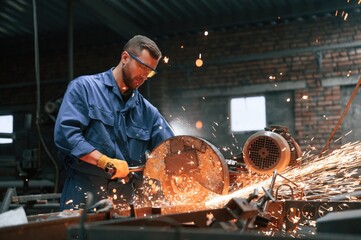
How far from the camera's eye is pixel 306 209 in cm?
207

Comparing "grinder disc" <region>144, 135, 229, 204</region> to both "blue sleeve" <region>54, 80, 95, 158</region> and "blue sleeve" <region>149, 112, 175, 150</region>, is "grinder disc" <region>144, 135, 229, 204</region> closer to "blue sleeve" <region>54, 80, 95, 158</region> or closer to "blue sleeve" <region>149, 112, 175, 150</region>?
"blue sleeve" <region>54, 80, 95, 158</region>

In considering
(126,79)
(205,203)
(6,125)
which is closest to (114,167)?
(205,203)

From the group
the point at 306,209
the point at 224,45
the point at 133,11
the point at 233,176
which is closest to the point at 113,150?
the point at 233,176

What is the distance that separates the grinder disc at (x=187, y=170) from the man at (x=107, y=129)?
0.25 metres

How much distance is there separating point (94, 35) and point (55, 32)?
2.85 ft

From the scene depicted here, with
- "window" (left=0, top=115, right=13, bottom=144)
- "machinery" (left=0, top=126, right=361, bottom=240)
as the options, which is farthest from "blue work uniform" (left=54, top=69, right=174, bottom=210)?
"window" (left=0, top=115, right=13, bottom=144)

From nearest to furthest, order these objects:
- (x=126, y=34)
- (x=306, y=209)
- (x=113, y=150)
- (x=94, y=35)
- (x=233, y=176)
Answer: (x=306, y=209), (x=233, y=176), (x=113, y=150), (x=126, y=34), (x=94, y=35)

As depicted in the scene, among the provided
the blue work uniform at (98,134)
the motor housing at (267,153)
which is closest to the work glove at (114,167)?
the blue work uniform at (98,134)

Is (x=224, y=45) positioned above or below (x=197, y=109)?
above

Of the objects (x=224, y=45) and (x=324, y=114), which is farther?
(x=224, y=45)

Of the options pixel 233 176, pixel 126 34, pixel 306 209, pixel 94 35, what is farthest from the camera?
pixel 94 35

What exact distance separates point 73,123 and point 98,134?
19 cm

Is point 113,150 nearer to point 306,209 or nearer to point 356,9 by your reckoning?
point 306,209

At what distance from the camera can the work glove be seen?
2631mm
